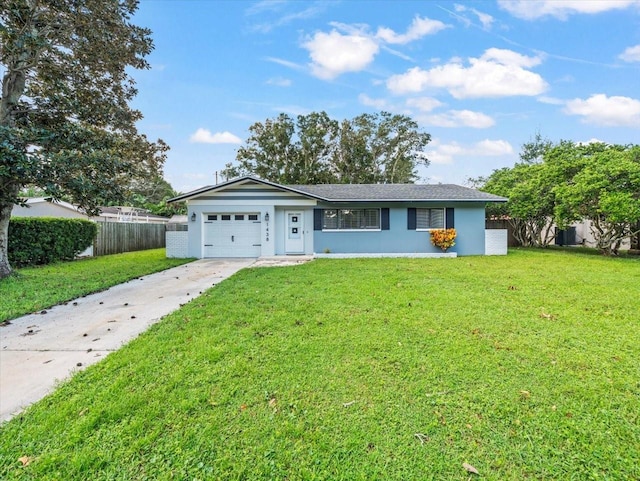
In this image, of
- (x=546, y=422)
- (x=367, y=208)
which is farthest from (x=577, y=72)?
(x=546, y=422)

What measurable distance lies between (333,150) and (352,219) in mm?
18365

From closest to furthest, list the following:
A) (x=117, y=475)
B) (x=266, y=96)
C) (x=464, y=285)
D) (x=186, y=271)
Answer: (x=117, y=475) < (x=464, y=285) < (x=186, y=271) < (x=266, y=96)

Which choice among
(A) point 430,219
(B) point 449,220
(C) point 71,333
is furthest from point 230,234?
(B) point 449,220

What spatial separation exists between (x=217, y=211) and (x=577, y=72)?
1834cm

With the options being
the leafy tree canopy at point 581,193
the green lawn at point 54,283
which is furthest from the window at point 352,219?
the leafy tree canopy at point 581,193

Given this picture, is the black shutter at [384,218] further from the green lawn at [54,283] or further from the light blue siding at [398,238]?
the green lawn at [54,283]

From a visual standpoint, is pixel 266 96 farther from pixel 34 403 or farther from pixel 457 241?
pixel 34 403

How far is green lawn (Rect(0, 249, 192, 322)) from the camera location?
216 inches

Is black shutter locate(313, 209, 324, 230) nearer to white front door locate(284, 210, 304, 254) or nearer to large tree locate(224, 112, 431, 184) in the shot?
white front door locate(284, 210, 304, 254)

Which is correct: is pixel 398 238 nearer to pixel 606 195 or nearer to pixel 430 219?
pixel 430 219

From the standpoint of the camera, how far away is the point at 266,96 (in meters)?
18.5

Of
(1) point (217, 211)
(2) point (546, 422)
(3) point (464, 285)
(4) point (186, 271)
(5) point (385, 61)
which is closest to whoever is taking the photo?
(2) point (546, 422)

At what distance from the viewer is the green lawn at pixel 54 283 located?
18.0 feet

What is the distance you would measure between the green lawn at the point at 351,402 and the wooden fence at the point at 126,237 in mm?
12657
